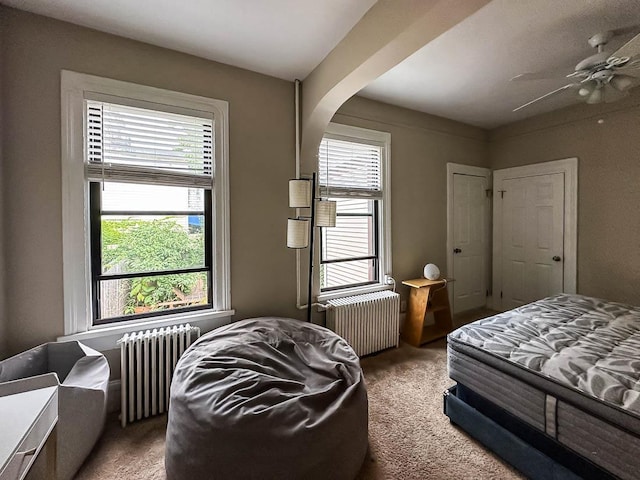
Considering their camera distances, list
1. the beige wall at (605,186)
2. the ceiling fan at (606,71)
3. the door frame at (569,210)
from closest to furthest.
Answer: the ceiling fan at (606,71), the beige wall at (605,186), the door frame at (569,210)

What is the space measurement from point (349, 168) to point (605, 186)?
2883 mm

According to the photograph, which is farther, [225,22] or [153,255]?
[153,255]

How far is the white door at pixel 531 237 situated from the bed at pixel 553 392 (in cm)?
158

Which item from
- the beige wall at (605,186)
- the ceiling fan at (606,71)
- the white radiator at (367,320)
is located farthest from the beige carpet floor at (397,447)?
the beige wall at (605,186)

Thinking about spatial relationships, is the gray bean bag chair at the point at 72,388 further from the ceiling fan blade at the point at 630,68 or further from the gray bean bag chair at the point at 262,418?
the ceiling fan blade at the point at 630,68

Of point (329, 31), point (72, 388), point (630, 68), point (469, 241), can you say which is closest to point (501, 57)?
point (630, 68)

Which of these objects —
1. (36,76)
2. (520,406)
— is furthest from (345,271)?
(36,76)

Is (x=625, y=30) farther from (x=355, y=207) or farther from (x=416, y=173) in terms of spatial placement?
(x=355, y=207)

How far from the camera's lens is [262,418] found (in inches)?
48.8

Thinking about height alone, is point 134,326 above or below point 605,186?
below

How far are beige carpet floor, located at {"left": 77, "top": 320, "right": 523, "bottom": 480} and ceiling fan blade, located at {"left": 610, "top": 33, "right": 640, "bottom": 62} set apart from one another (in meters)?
2.38

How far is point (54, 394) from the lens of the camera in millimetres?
933

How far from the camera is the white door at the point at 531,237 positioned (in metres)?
3.44

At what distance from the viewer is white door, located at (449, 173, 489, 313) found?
12.3 feet
